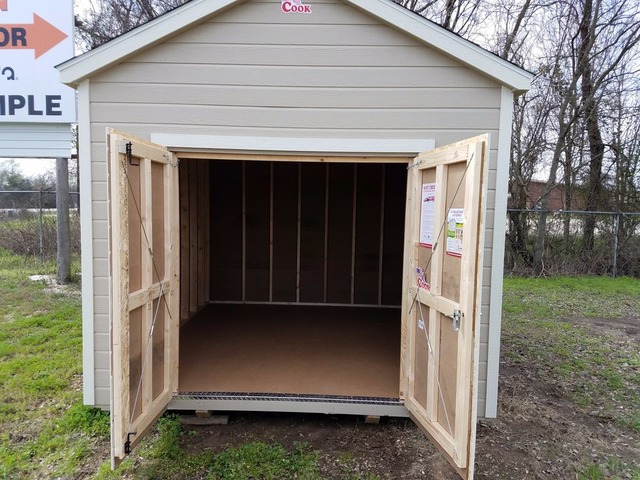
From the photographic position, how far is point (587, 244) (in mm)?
10094

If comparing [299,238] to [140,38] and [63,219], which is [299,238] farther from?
[63,219]

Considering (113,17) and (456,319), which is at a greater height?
(113,17)

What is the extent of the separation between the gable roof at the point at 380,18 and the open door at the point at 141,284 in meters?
0.78

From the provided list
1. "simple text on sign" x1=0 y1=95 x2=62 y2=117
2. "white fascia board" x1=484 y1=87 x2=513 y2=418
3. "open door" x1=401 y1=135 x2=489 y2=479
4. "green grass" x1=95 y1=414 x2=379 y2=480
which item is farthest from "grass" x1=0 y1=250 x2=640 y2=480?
"simple text on sign" x1=0 y1=95 x2=62 y2=117

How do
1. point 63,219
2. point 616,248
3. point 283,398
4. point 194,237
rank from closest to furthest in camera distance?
1. point 283,398
2. point 194,237
3. point 63,219
4. point 616,248

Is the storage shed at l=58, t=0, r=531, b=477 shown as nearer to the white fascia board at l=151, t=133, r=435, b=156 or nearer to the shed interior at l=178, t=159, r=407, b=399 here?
the white fascia board at l=151, t=133, r=435, b=156

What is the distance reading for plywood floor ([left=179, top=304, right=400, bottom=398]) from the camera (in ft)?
11.6

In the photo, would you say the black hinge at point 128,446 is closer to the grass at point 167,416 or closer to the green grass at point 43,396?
the grass at point 167,416

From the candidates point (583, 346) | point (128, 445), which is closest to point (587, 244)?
point (583, 346)

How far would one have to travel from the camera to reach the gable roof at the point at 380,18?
3000mm

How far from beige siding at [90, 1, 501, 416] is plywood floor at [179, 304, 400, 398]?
1132 mm

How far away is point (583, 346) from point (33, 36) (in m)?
8.30

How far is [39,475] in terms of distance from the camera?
2.72 m

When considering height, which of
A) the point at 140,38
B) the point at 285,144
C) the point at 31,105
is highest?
the point at 31,105
